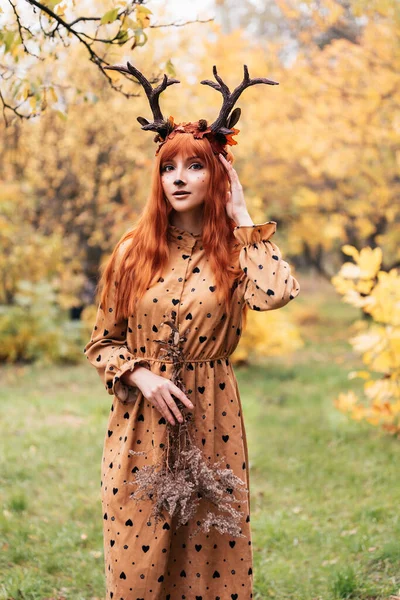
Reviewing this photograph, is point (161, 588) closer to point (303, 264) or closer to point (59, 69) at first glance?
point (59, 69)

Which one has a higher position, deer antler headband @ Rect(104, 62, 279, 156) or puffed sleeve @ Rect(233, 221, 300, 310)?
deer antler headband @ Rect(104, 62, 279, 156)

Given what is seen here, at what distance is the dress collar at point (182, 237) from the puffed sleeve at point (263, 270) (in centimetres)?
19

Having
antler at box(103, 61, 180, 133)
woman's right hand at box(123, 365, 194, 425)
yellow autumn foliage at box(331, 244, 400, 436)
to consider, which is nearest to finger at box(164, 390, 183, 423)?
woman's right hand at box(123, 365, 194, 425)

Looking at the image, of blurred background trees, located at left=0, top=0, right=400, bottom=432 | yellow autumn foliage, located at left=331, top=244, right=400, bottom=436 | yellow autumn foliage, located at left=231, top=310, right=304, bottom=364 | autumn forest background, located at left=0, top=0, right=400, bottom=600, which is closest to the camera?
autumn forest background, located at left=0, top=0, right=400, bottom=600

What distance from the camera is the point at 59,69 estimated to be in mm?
9289

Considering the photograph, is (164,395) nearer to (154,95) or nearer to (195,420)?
(195,420)

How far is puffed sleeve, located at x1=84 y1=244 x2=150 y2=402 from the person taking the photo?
2.37 meters

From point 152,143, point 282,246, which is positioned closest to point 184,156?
point 152,143

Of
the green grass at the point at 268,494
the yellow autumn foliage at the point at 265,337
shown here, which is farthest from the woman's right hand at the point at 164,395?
the yellow autumn foliage at the point at 265,337

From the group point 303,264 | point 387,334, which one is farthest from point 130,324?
point 303,264

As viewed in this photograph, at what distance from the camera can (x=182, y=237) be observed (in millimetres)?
2514

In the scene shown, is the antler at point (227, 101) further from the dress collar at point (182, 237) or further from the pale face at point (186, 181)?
the dress collar at point (182, 237)

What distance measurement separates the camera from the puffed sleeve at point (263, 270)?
89.6 inches

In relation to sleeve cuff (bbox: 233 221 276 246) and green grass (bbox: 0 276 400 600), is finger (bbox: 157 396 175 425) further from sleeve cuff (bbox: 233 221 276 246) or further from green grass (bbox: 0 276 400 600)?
green grass (bbox: 0 276 400 600)
